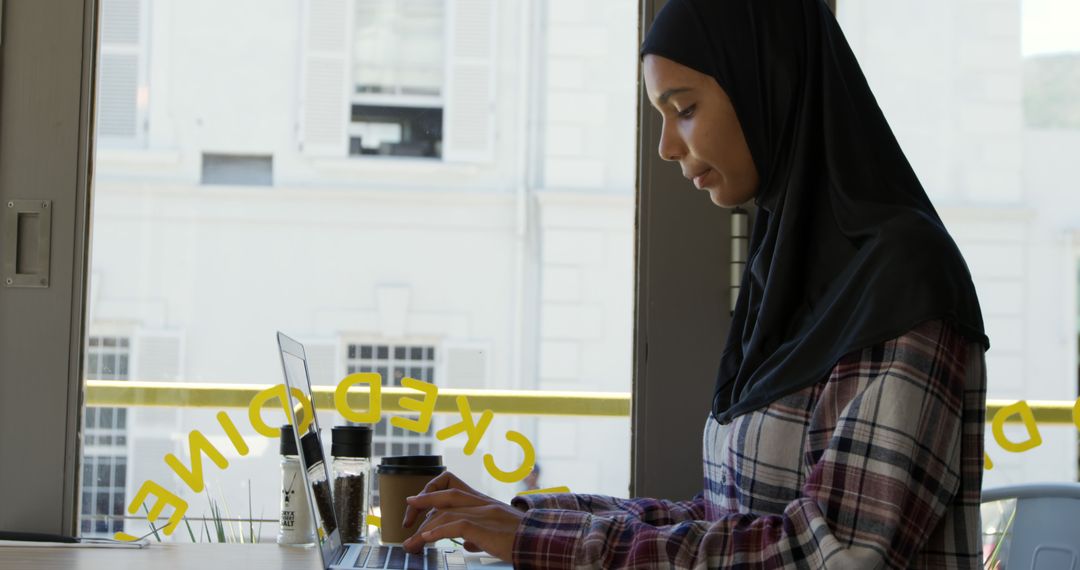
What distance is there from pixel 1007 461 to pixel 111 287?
155 centimetres

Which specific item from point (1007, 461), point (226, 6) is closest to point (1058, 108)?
point (1007, 461)

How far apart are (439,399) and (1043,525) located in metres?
0.96

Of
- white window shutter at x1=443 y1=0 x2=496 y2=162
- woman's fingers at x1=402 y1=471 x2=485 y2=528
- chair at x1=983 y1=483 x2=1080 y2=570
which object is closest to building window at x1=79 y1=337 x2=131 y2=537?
white window shutter at x1=443 y1=0 x2=496 y2=162

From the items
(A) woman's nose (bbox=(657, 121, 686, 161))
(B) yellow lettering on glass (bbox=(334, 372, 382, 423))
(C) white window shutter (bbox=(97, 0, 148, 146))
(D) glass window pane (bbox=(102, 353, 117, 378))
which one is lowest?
(B) yellow lettering on glass (bbox=(334, 372, 382, 423))

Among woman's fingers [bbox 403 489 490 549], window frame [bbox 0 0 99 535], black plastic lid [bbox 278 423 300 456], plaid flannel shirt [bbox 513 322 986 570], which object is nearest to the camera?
plaid flannel shirt [bbox 513 322 986 570]

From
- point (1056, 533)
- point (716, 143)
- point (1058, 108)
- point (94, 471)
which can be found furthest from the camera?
point (1058, 108)

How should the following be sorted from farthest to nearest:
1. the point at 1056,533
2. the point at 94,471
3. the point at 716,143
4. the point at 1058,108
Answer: the point at 1058,108 → the point at 94,471 → the point at 1056,533 → the point at 716,143

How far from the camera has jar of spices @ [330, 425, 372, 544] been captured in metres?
1.45

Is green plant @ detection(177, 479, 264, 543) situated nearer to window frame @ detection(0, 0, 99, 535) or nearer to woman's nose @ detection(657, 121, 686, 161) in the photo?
window frame @ detection(0, 0, 99, 535)

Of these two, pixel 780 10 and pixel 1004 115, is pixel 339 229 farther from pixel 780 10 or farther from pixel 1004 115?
pixel 1004 115

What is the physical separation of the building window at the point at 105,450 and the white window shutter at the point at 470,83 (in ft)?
2.18

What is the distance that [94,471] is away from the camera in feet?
5.93

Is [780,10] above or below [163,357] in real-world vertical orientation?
above

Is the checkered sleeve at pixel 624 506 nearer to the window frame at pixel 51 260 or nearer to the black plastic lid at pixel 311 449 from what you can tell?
the black plastic lid at pixel 311 449
